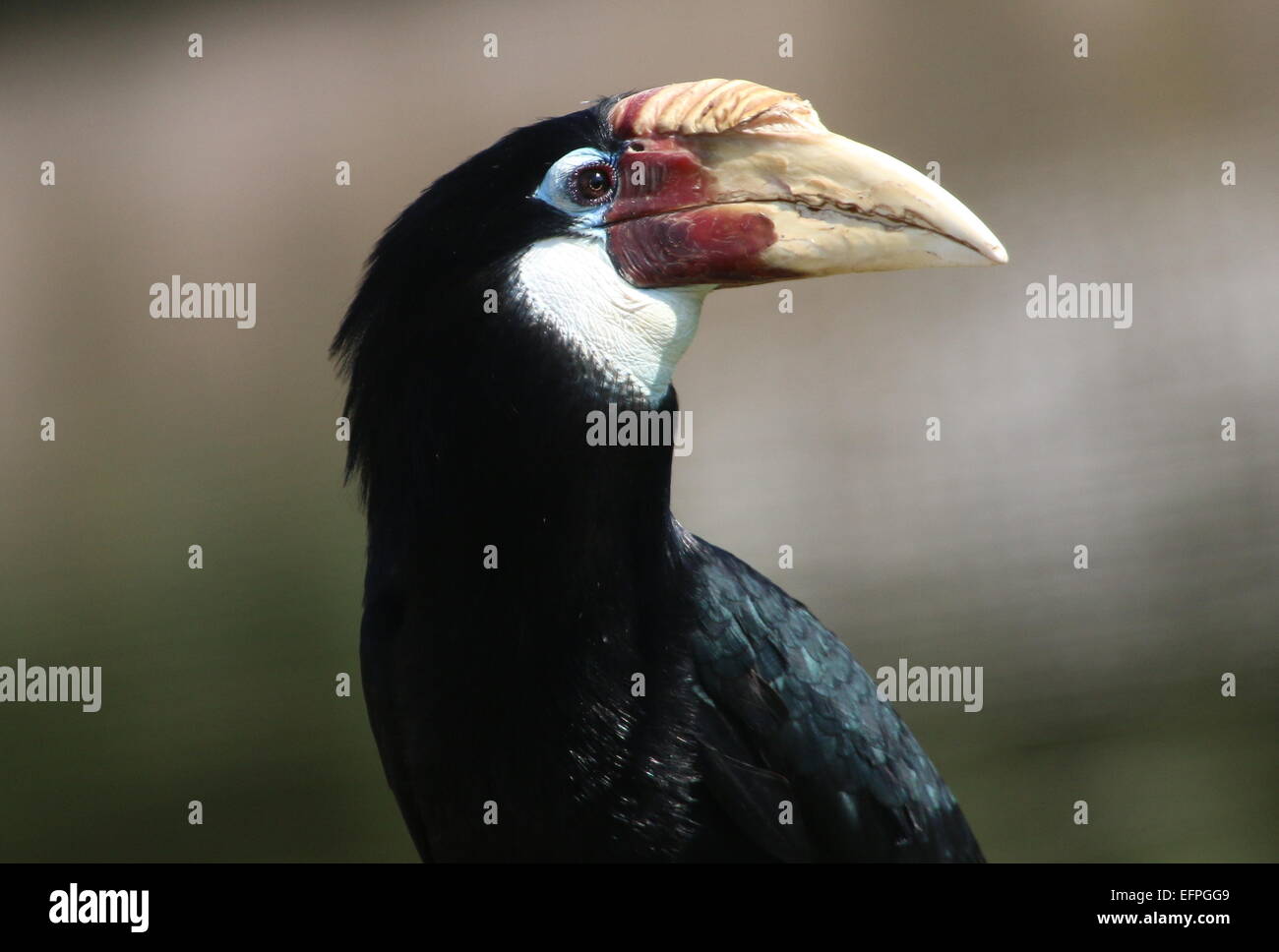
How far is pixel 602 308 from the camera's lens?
217 cm

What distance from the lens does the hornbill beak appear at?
7.08ft

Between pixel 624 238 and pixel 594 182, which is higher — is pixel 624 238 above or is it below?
below

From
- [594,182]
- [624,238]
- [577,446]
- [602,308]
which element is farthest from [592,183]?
[577,446]

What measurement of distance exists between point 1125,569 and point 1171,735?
2.81ft

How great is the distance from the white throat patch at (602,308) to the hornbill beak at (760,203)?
1.4 inches

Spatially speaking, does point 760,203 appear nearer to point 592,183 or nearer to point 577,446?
point 592,183

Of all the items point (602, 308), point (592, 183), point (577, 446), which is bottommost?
point (577, 446)

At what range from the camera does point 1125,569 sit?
5.94 m

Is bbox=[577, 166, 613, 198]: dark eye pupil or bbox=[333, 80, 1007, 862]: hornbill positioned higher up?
bbox=[577, 166, 613, 198]: dark eye pupil

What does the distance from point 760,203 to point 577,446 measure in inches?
21.1

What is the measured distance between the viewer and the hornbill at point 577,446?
2170mm

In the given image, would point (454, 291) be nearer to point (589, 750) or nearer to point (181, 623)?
point (589, 750)
